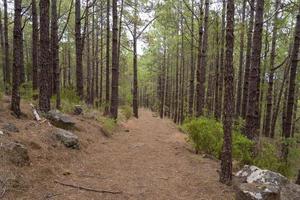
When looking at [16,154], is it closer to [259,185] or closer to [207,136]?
[259,185]

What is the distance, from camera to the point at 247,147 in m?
8.11

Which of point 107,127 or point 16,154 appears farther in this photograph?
point 107,127

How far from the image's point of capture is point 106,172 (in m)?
7.31

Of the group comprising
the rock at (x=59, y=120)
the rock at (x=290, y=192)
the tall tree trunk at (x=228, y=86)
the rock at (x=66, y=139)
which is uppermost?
the tall tree trunk at (x=228, y=86)

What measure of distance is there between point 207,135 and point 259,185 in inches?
152

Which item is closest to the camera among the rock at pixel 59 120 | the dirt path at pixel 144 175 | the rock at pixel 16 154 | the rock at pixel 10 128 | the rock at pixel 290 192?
the rock at pixel 290 192

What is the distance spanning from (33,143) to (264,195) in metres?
5.00

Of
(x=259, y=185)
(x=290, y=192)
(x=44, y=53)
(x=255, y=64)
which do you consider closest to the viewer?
(x=259, y=185)

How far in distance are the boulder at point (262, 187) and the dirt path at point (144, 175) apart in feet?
1.67

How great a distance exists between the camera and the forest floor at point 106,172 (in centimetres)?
565

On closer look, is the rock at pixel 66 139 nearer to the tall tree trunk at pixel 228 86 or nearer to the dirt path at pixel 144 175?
A: the dirt path at pixel 144 175

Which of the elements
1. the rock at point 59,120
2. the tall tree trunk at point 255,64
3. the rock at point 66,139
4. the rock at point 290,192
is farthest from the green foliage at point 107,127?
the rock at point 290,192

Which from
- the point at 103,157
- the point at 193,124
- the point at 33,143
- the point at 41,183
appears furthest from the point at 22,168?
the point at 193,124

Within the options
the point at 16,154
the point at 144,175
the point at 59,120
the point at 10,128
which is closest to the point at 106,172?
the point at 144,175
